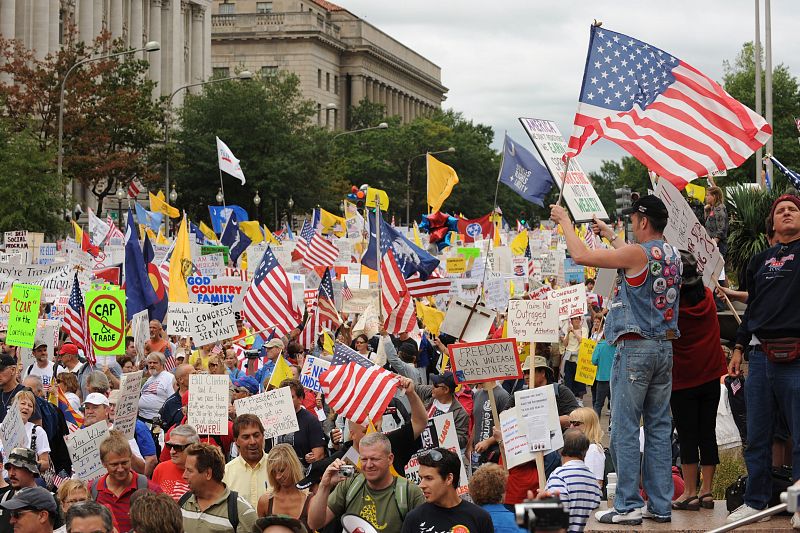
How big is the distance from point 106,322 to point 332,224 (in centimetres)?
2770

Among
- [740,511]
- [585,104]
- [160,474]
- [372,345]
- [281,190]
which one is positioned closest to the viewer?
[740,511]

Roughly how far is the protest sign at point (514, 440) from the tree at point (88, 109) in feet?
131

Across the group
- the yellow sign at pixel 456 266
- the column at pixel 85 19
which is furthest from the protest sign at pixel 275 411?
the column at pixel 85 19

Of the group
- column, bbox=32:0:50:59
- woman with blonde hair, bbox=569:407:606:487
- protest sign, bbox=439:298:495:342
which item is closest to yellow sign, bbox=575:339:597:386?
protest sign, bbox=439:298:495:342

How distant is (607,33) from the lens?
9109 mm

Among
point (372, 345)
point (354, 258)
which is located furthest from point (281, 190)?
point (372, 345)

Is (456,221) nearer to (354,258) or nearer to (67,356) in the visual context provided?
(354,258)

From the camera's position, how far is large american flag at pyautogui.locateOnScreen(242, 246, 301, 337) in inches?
668

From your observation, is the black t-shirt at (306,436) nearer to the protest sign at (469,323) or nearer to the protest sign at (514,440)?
the protest sign at (514,440)

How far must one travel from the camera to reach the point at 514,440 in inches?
362

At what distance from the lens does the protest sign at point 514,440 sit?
9.12 m

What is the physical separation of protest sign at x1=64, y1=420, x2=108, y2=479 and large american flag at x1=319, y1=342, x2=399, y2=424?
160cm

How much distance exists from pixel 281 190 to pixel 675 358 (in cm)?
6231

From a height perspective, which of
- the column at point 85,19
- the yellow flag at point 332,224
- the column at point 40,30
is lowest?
the yellow flag at point 332,224
